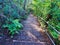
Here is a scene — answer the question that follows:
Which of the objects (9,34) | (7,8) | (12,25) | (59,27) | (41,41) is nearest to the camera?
(59,27)

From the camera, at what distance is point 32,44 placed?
5.51 metres

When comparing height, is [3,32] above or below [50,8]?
below

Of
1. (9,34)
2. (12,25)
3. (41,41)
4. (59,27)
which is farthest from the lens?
(12,25)

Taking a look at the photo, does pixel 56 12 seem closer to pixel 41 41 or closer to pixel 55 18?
pixel 55 18

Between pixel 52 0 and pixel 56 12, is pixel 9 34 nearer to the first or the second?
pixel 56 12

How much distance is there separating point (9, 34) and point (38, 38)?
1.41 meters

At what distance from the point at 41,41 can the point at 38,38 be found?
1.31 ft

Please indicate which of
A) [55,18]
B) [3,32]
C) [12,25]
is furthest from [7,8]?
[55,18]

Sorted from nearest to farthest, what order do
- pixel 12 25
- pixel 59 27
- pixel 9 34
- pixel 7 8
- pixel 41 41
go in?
pixel 59 27
pixel 41 41
pixel 9 34
pixel 12 25
pixel 7 8

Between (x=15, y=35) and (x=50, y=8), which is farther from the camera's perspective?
(x=50, y=8)

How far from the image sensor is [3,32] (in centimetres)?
647

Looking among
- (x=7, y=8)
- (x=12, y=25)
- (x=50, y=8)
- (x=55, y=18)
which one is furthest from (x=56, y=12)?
(x=7, y=8)

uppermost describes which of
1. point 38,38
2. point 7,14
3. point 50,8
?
point 50,8

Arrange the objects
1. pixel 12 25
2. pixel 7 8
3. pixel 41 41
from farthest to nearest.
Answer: pixel 7 8 < pixel 12 25 < pixel 41 41
